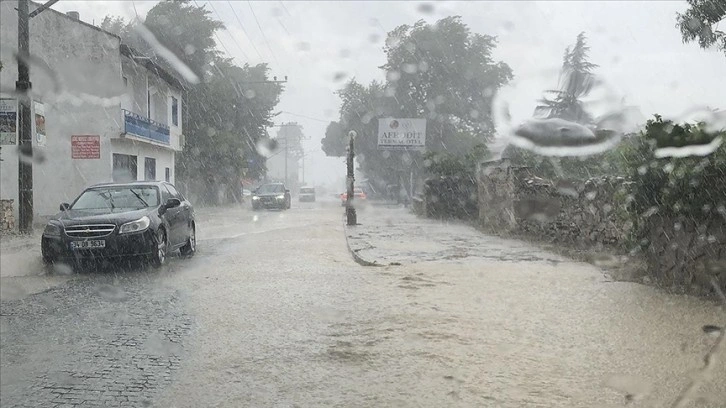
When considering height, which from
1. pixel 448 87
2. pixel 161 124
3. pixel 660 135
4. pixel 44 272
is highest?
pixel 448 87

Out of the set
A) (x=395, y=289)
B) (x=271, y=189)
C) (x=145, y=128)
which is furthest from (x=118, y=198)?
(x=271, y=189)

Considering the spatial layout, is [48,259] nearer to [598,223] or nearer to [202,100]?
[598,223]

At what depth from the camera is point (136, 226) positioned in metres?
9.83

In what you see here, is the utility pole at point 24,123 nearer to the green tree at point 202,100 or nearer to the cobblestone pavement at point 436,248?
the cobblestone pavement at point 436,248

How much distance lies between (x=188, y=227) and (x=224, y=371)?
8003mm

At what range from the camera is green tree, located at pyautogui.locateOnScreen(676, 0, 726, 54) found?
13.9 metres

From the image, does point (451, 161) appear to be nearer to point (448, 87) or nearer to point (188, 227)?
point (188, 227)

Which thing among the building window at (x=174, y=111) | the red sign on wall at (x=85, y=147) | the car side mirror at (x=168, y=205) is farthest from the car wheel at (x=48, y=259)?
the building window at (x=174, y=111)

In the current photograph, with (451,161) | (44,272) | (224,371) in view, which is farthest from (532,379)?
(451,161)

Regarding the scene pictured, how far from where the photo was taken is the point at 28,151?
15.9m

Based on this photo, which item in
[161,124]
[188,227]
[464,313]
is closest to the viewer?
[464,313]

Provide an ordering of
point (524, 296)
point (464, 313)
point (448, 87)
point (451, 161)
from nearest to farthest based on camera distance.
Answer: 1. point (464, 313)
2. point (524, 296)
3. point (451, 161)
4. point (448, 87)

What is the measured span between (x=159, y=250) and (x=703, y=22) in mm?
11776

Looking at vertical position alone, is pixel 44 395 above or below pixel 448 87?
below
